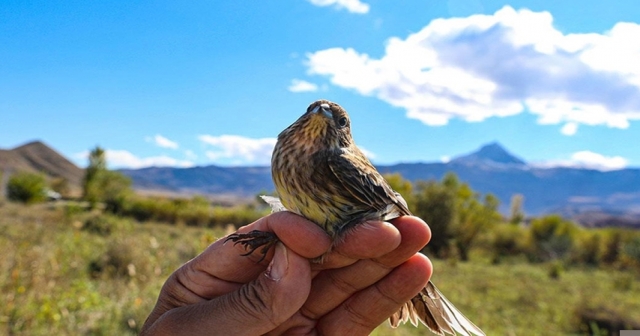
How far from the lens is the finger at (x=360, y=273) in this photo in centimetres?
241

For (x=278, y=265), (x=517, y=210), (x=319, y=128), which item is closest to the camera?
(x=278, y=265)

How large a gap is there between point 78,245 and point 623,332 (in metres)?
10.9

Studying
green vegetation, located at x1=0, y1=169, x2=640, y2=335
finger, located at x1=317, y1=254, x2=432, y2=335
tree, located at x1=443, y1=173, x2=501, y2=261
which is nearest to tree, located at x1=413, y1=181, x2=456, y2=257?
green vegetation, located at x1=0, y1=169, x2=640, y2=335

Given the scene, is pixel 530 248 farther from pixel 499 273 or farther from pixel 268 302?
pixel 268 302

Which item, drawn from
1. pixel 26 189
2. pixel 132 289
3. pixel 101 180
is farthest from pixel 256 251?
pixel 101 180

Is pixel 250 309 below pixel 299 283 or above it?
below

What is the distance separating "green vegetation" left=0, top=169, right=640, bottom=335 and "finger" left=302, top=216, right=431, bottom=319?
1.94 meters

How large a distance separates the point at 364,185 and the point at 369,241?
0.45m

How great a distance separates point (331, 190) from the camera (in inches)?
104

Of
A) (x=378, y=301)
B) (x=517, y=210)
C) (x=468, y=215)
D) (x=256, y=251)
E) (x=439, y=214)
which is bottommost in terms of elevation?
(x=517, y=210)

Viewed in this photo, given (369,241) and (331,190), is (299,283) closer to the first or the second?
(369,241)

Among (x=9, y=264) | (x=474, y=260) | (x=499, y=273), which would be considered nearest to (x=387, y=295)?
(x=9, y=264)

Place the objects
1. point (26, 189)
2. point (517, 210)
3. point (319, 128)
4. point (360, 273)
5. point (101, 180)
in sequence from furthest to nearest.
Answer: point (517, 210) < point (101, 180) < point (26, 189) < point (319, 128) < point (360, 273)

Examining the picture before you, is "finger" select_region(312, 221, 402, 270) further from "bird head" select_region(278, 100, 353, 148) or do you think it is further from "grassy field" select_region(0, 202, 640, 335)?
"grassy field" select_region(0, 202, 640, 335)
